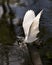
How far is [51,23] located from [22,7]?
0.26m

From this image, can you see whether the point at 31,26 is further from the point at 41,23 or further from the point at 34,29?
the point at 41,23

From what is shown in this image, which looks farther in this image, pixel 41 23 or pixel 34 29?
pixel 41 23

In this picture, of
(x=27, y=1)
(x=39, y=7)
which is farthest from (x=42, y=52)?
(x=27, y=1)

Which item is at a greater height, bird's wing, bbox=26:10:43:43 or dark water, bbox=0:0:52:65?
bird's wing, bbox=26:10:43:43

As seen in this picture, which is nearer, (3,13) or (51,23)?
(51,23)

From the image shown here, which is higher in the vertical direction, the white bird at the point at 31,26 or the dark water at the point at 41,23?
the white bird at the point at 31,26

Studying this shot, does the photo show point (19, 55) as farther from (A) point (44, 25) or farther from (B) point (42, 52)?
(A) point (44, 25)

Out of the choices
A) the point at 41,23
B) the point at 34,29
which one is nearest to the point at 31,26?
the point at 34,29

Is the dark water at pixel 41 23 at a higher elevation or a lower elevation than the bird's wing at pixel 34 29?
lower

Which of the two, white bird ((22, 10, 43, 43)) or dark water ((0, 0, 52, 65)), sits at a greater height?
white bird ((22, 10, 43, 43))

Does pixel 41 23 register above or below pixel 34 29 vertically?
below

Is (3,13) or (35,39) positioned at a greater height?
(35,39)

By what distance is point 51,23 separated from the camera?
1251mm

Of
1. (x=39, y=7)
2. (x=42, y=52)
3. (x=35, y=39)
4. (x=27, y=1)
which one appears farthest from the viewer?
(x=27, y=1)
